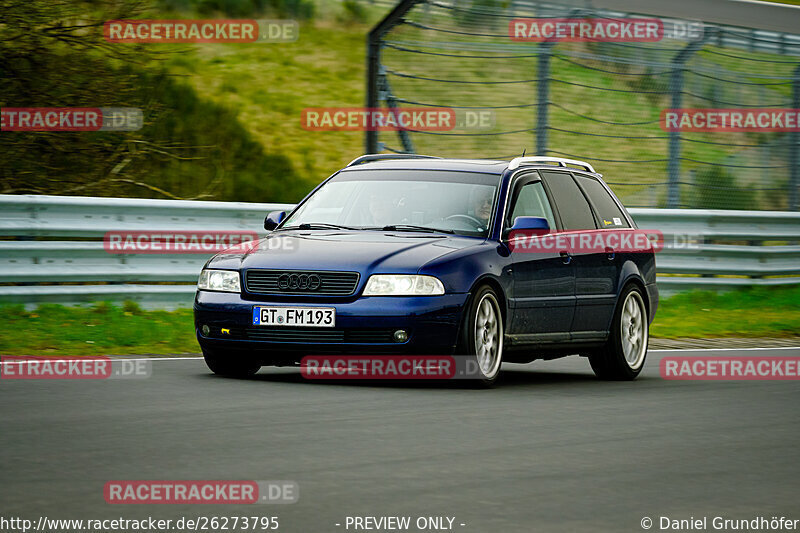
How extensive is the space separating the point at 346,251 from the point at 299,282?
40 centimetres

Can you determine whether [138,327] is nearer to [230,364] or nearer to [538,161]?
[230,364]

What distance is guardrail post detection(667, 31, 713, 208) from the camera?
18.2 meters

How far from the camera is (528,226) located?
10531mm

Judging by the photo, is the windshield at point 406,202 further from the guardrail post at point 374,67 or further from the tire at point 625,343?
the guardrail post at point 374,67

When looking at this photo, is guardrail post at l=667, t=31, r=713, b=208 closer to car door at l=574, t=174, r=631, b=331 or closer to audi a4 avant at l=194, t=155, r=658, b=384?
audi a4 avant at l=194, t=155, r=658, b=384

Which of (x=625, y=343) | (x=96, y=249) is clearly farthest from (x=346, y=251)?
(x=96, y=249)

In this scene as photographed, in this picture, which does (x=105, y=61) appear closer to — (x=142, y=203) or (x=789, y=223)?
(x=142, y=203)

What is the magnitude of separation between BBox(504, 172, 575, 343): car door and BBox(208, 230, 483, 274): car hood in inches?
19.5

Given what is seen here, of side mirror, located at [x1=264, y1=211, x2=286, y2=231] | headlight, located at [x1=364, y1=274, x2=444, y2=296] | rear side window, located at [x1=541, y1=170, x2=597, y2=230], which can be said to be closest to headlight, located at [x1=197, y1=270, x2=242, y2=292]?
headlight, located at [x1=364, y1=274, x2=444, y2=296]

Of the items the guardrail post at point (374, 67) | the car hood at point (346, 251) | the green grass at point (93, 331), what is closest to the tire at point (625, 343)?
the car hood at point (346, 251)

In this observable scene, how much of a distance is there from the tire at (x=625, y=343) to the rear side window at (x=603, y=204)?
0.58 metres

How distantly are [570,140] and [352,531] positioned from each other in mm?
13394

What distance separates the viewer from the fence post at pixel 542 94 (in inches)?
664

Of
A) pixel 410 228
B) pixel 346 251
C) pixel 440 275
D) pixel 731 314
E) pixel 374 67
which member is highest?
pixel 374 67
